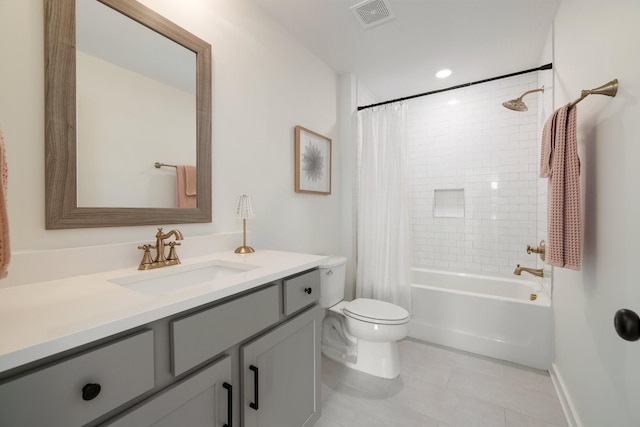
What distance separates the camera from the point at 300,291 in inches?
46.6

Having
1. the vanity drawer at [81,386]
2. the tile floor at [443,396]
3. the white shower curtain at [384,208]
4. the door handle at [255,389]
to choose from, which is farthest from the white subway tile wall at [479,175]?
the vanity drawer at [81,386]

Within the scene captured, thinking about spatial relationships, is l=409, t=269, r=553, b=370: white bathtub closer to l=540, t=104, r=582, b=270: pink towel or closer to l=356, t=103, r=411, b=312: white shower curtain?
l=356, t=103, r=411, b=312: white shower curtain

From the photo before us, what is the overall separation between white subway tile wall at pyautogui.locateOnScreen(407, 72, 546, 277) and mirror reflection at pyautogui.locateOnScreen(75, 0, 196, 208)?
2.59 meters

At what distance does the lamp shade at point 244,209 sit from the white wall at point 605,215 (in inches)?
60.7

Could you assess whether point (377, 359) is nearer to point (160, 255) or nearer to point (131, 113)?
point (160, 255)

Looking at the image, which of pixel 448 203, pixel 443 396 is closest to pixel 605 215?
pixel 443 396

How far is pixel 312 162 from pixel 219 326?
1.58 meters

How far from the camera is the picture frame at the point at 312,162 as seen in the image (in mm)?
2029

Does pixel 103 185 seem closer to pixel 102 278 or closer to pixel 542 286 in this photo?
pixel 102 278

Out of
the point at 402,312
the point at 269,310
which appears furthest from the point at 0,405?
the point at 402,312

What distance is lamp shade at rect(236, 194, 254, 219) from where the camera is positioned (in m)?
1.48

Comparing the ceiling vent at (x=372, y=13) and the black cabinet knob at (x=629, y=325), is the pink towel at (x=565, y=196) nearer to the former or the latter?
the black cabinet knob at (x=629, y=325)

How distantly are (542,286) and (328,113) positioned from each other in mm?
2407

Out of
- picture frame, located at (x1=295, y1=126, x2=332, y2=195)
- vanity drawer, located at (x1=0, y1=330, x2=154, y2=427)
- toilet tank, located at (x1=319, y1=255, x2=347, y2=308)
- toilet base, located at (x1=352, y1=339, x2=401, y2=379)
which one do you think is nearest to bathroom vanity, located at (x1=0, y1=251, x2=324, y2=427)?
vanity drawer, located at (x1=0, y1=330, x2=154, y2=427)
